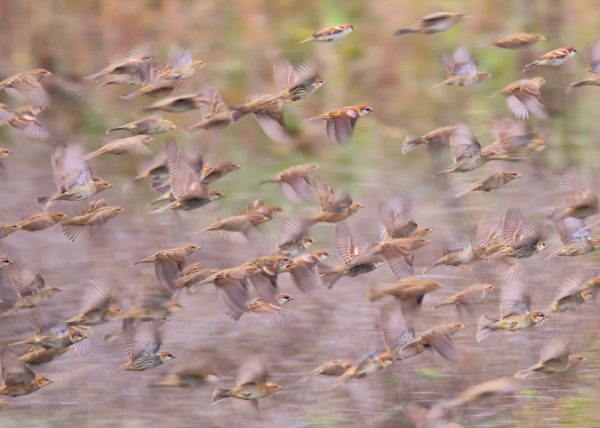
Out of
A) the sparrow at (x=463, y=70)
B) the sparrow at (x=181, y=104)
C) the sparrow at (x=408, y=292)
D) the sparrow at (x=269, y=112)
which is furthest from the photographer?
the sparrow at (x=463, y=70)

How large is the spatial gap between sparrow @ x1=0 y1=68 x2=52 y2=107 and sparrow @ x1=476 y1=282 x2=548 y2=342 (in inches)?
76.0

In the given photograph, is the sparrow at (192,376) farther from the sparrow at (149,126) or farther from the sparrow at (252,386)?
the sparrow at (149,126)

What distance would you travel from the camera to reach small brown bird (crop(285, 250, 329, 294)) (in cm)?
540

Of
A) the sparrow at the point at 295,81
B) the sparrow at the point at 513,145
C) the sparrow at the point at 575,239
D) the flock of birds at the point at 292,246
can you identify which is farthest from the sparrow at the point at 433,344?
the sparrow at the point at 295,81

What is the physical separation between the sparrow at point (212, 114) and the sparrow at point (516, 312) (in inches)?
45.7

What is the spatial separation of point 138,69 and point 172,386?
1.18 meters

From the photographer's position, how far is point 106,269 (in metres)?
6.46

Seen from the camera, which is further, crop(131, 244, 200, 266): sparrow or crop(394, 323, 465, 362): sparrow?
crop(131, 244, 200, 266): sparrow

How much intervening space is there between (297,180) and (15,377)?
1261 mm

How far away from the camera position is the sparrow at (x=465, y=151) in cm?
546

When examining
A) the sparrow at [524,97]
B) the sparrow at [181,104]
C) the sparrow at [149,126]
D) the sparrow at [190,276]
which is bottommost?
the sparrow at [190,276]

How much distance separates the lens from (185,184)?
5379mm

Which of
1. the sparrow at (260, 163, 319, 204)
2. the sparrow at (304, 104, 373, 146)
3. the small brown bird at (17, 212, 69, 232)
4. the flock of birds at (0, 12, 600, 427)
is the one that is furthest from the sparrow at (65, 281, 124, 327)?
the sparrow at (304, 104, 373, 146)

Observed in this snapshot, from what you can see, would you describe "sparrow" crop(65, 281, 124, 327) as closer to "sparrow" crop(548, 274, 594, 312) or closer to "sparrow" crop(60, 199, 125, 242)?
"sparrow" crop(60, 199, 125, 242)
